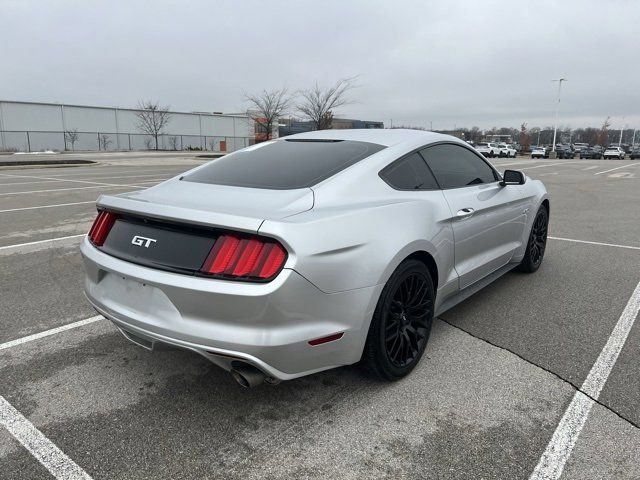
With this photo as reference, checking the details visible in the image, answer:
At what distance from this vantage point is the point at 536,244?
5332 mm

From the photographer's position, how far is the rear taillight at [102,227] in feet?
9.90

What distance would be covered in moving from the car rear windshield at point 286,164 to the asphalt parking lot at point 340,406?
116 centimetres

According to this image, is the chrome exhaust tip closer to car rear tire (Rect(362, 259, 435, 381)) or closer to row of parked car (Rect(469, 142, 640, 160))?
car rear tire (Rect(362, 259, 435, 381))

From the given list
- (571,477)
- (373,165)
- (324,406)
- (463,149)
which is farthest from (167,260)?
(463,149)

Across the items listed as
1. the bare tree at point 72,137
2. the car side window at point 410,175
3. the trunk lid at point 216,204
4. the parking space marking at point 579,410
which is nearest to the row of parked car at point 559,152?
the bare tree at point 72,137

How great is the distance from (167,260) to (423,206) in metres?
1.60

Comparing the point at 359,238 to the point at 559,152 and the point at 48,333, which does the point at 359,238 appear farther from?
the point at 559,152

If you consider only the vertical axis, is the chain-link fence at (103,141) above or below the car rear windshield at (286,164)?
below

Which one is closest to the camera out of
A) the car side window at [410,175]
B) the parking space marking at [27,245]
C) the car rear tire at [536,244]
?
the car side window at [410,175]

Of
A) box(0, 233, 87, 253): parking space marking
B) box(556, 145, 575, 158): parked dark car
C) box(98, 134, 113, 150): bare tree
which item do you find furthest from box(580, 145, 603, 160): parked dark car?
box(0, 233, 87, 253): parking space marking

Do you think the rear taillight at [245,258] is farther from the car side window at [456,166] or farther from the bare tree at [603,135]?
the bare tree at [603,135]

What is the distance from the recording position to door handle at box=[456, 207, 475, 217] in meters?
3.55

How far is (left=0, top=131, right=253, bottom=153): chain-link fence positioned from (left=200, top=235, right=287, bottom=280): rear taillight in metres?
50.2

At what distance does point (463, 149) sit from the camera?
427 cm
